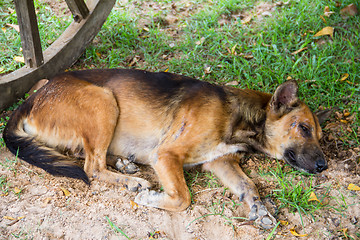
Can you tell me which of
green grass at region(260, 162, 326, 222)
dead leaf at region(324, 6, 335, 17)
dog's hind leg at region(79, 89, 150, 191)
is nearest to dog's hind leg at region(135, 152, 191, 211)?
dog's hind leg at region(79, 89, 150, 191)

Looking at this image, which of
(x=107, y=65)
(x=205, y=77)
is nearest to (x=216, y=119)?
(x=205, y=77)

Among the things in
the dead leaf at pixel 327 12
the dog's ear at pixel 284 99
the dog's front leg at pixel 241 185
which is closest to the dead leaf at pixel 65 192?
the dog's front leg at pixel 241 185

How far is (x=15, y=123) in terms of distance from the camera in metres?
3.89

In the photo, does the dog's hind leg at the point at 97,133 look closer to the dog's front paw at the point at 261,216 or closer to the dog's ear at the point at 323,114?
the dog's front paw at the point at 261,216

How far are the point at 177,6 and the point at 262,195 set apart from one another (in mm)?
4440

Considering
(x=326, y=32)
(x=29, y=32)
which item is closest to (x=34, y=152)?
(x=29, y=32)

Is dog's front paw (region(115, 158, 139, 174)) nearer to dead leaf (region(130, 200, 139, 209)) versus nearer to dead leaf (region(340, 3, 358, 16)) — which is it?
dead leaf (region(130, 200, 139, 209))

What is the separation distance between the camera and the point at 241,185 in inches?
143

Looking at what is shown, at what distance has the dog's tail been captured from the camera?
11.6 feet

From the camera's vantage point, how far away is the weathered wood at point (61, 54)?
4.60m

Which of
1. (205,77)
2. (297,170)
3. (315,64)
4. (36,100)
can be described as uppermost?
(36,100)

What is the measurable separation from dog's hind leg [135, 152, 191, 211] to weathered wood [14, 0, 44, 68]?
2409 mm

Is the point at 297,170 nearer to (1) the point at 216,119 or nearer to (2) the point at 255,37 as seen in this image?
(1) the point at 216,119

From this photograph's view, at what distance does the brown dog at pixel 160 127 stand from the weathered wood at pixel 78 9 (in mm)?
1631
